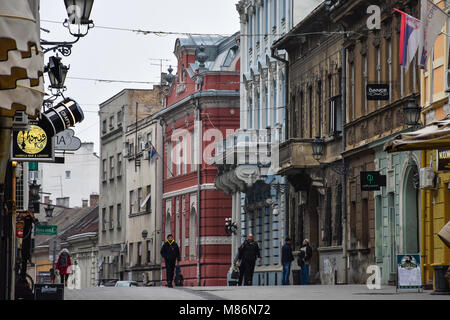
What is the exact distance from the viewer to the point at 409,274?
27.3 meters

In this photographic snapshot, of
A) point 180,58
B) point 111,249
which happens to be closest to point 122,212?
point 111,249

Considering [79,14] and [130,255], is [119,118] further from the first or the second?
[79,14]

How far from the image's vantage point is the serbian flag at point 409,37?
28672 millimetres

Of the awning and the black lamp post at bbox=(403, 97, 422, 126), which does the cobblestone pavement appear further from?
the black lamp post at bbox=(403, 97, 422, 126)

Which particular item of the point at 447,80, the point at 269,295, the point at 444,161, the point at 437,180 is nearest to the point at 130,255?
the point at 437,180

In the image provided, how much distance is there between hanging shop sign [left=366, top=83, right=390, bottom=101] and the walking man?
324 inches

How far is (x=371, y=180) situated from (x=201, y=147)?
31.2 m

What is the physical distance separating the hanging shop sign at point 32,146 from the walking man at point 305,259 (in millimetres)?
22092

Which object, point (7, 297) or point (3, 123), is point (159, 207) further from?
point (3, 123)

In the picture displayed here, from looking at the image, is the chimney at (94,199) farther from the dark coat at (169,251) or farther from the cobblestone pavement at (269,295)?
the cobblestone pavement at (269,295)

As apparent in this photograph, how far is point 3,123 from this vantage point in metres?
11.8

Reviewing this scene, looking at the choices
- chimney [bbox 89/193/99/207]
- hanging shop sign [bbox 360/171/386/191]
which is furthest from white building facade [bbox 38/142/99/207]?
hanging shop sign [bbox 360/171/386/191]

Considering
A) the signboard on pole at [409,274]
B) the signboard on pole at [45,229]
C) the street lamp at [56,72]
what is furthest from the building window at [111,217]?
the street lamp at [56,72]

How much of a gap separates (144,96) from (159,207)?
10938mm
